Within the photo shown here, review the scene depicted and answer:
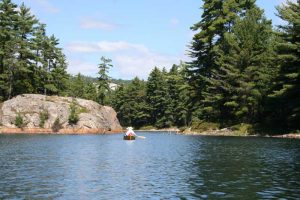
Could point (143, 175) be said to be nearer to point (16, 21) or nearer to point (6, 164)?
point (6, 164)

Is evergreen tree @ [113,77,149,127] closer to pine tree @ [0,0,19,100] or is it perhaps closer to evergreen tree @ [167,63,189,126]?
evergreen tree @ [167,63,189,126]

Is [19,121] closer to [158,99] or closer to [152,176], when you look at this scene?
[152,176]

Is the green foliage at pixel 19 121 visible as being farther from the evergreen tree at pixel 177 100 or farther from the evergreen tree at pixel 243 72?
the evergreen tree at pixel 177 100

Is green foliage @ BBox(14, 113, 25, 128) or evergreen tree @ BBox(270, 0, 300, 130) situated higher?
evergreen tree @ BBox(270, 0, 300, 130)

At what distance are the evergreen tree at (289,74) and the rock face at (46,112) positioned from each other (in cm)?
4598

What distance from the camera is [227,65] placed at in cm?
8231

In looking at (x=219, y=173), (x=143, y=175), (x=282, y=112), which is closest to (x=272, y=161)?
(x=219, y=173)

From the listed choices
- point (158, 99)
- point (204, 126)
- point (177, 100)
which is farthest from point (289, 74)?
point (158, 99)

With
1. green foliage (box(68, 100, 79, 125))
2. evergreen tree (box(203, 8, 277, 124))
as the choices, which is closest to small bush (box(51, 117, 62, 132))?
green foliage (box(68, 100, 79, 125))

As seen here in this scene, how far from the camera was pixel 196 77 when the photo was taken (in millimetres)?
99625

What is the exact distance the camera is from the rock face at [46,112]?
95.4 m

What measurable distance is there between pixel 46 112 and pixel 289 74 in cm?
5687

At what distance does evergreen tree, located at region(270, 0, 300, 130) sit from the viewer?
6881 centimetres

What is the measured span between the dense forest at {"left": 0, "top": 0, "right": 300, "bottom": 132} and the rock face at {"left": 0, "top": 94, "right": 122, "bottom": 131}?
25.7ft
